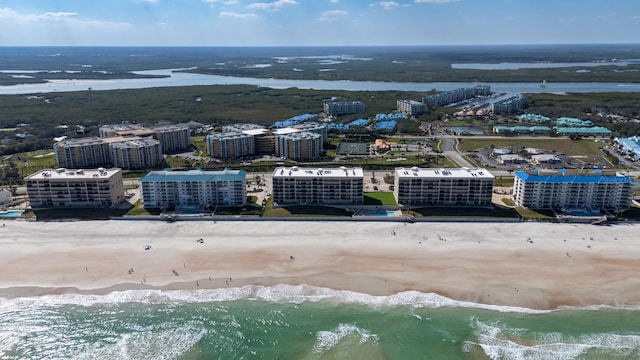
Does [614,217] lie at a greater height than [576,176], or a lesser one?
lesser

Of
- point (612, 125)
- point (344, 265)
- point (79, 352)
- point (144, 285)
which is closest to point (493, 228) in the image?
point (344, 265)

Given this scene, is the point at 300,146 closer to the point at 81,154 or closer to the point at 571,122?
the point at 81,154

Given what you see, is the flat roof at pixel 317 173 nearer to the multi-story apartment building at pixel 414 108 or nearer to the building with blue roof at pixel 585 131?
the building with blue roof at pixel 585 131

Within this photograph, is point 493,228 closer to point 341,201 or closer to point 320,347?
point 341,201

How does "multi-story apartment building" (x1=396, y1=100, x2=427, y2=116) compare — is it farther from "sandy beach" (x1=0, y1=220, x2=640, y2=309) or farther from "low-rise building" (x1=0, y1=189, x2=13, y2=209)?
"low-rise building" (x1=0, y1=189, x2=13, y2=209)

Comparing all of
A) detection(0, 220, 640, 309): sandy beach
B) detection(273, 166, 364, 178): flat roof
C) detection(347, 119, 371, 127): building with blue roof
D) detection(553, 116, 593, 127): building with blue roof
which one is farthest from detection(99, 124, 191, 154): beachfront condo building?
detection(553, 116, 593, 127): building with blue roof
